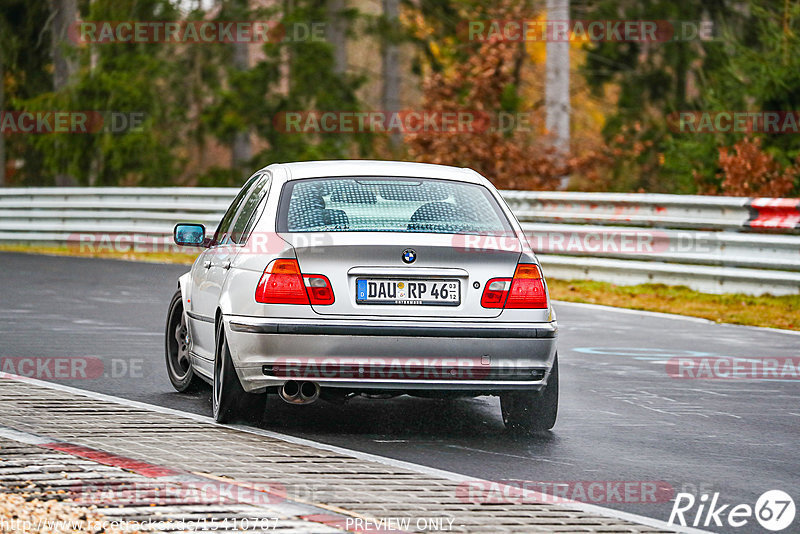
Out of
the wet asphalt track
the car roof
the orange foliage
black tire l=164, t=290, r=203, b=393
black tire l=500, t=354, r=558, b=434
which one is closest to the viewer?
the wet asphalt track

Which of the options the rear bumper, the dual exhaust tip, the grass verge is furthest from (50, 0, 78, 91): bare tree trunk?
the rear bumper

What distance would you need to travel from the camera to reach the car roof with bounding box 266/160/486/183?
8.83 meters

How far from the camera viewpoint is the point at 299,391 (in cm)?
816

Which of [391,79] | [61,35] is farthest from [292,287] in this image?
[391,79]

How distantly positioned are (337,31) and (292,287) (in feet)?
114

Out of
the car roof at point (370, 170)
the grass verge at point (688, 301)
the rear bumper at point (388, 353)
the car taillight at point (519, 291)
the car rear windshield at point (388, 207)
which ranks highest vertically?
the car roof at point (370, 170)

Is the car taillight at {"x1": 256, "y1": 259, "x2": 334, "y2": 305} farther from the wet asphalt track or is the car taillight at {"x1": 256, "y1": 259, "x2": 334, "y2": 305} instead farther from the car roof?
the car roof

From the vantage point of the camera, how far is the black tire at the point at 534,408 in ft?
28.0

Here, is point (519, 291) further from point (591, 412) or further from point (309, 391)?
point (591, 412)

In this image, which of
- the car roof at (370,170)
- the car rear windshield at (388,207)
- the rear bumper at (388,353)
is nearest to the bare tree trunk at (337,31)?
the car roof at (370,170)

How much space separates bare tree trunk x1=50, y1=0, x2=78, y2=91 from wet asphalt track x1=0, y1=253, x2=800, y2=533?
69.8 feet

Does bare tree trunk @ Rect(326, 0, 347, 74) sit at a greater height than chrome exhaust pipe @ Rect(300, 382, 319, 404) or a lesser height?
greater

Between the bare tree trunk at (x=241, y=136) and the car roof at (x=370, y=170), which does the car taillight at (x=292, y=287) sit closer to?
the car roof at (x=370, y=170)

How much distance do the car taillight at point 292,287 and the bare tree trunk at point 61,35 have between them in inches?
1117
